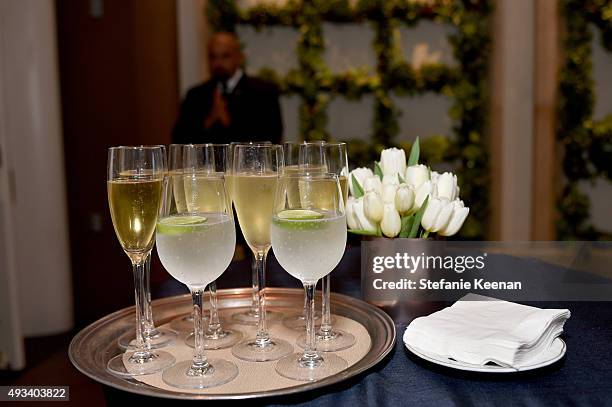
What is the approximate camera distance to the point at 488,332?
3.13 ft

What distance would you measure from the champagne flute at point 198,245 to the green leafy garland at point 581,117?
3402mm

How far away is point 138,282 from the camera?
3.52ft

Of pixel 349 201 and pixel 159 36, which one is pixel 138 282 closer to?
pixel 349 201

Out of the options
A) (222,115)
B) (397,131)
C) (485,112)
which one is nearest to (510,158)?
(485,112)

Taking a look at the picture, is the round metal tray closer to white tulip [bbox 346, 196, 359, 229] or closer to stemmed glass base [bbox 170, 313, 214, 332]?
stemmed glass base [bbox 170, 313, 214, 332]

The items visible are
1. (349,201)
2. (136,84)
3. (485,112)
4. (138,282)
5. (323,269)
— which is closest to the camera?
(323,269)

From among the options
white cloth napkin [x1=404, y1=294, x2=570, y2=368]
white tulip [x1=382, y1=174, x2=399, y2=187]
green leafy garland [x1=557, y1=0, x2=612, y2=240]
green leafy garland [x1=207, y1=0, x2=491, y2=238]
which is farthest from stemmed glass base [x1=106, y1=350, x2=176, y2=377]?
green leafy garland [x1=557, y1=0, x2=612, y2=240]

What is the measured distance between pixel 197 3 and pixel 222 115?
95 cm

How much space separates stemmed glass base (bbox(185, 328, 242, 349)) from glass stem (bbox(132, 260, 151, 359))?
8 cm

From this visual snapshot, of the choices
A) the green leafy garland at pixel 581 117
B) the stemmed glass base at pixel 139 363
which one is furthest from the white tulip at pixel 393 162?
the green leafy garland at pixel 581 117

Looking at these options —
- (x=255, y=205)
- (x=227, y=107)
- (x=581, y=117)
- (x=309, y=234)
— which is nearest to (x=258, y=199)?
(x=255, y=205)

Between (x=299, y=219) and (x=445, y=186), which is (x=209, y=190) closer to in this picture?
(x=299, y=219)

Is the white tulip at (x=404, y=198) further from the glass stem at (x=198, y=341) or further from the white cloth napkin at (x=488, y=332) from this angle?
the glass stem at (x=198, y=341)

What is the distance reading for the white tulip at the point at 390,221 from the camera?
114 cm
